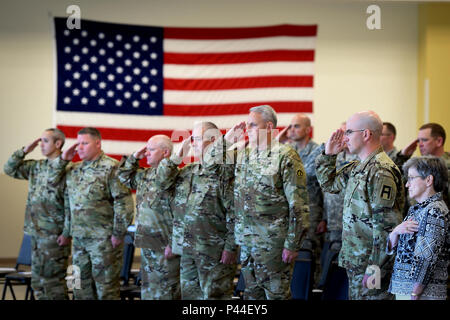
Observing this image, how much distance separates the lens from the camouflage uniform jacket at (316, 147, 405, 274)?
172 inches

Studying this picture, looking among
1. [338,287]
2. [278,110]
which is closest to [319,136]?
[278,110]

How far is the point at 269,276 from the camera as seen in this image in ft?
16.3

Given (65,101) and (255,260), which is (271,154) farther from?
(65,101)

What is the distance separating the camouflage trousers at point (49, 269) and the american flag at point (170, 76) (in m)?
2.76

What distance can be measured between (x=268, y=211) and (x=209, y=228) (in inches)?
26.3

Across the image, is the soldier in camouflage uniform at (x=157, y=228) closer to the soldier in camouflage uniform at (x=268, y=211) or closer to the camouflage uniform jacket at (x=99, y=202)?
the camouflage uniform jacket at (x=99, y=202)

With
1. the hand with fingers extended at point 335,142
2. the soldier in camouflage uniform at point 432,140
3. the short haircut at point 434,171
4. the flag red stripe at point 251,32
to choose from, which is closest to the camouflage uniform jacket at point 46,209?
the hand with fingers extended at point 335,142

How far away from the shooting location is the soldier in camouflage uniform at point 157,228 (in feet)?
19.1

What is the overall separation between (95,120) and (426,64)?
4.66 m

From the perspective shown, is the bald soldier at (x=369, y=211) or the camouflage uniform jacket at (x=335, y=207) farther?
the camouflage uniform jacket at (x=335, y=207)

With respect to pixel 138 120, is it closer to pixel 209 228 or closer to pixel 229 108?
pixel 229 108

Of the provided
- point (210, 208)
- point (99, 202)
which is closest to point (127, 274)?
point (99, 202)

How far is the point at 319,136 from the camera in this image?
32.6 ft

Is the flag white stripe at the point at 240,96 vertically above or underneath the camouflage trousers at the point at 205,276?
above
